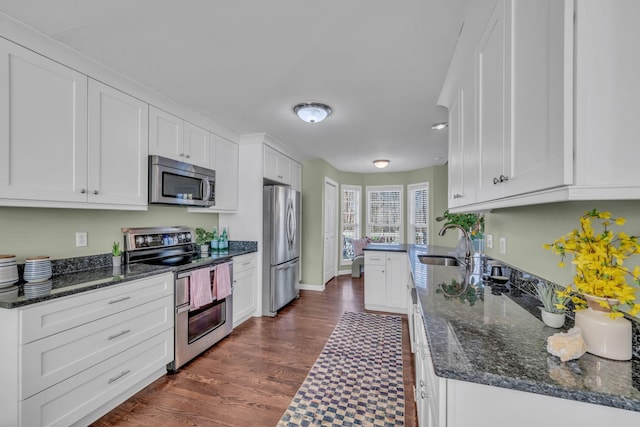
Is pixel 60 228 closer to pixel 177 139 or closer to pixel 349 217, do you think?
pixel 177 139

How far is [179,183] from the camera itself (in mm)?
2660

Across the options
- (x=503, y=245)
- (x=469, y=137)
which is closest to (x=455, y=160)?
(x=469, y=137)

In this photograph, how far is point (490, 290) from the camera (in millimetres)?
1610

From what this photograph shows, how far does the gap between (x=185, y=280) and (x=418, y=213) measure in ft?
16.4

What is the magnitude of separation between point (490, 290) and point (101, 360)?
8.07 ft

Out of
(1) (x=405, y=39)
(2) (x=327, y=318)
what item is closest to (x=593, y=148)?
(1) (x=405, y=39)

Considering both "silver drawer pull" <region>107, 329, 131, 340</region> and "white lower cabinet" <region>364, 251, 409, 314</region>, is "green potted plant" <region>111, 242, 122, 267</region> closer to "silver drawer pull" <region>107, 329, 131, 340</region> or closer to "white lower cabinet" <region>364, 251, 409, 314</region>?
"silver drawer pull" <region>107, 329, 131, 340</region>

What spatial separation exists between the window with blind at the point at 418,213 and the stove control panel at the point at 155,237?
460 cm

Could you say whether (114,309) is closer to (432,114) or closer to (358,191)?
(432,114)

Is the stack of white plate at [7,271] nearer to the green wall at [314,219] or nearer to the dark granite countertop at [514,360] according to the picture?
the dark granite countertop at [514,360]

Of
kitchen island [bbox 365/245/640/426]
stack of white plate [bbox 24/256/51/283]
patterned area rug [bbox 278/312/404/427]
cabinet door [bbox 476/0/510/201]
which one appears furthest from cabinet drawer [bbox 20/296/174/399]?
cabinet door [bbox 476/0/510/201]

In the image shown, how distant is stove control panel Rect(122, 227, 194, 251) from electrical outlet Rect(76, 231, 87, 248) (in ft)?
Result: 0.98

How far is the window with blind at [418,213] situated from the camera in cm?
590

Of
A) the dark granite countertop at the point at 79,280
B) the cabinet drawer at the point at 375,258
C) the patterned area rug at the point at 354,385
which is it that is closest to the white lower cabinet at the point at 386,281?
the cabinet drawer at the point at 375,258
